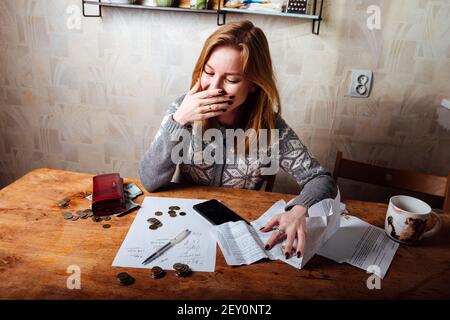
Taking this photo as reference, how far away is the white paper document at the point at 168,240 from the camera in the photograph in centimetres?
88

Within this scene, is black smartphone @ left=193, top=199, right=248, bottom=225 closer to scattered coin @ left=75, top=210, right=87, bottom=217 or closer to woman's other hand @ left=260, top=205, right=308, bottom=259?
woman's other hand @ left=260, top=205, right=308, bottom=259

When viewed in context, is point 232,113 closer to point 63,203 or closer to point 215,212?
point 215,212

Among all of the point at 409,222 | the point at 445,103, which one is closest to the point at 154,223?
the point at 409,222

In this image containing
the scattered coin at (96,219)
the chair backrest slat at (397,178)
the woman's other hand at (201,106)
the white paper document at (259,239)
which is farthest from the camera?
the chair backrest slat at (397,178)

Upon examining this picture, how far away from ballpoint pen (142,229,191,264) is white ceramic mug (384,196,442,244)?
57cm

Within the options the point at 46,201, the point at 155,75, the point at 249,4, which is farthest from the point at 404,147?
the point at 46,201

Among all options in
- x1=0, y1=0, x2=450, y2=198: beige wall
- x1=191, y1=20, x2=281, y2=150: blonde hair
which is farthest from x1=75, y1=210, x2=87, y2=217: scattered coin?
x1=0, y1=0, x2=450, y2=198: beige wall

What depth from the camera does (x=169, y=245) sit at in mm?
935

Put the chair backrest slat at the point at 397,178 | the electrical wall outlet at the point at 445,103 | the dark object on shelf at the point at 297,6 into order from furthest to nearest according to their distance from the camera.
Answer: the electrical wall outlet at the point at 445,103
the dark object on shelf at the point at 297,6
the chair backrest slat at the point at 397,178

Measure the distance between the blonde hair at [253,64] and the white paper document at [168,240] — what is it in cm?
38

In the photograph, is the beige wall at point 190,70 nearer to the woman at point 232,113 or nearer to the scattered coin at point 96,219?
the woman at point 232,113

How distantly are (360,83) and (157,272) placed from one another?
1407 mm

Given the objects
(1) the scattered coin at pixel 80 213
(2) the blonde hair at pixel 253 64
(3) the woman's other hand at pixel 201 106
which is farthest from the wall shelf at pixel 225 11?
(1) the scattered coin at pixel 80 213

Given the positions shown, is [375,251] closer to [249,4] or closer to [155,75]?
[249,4]
